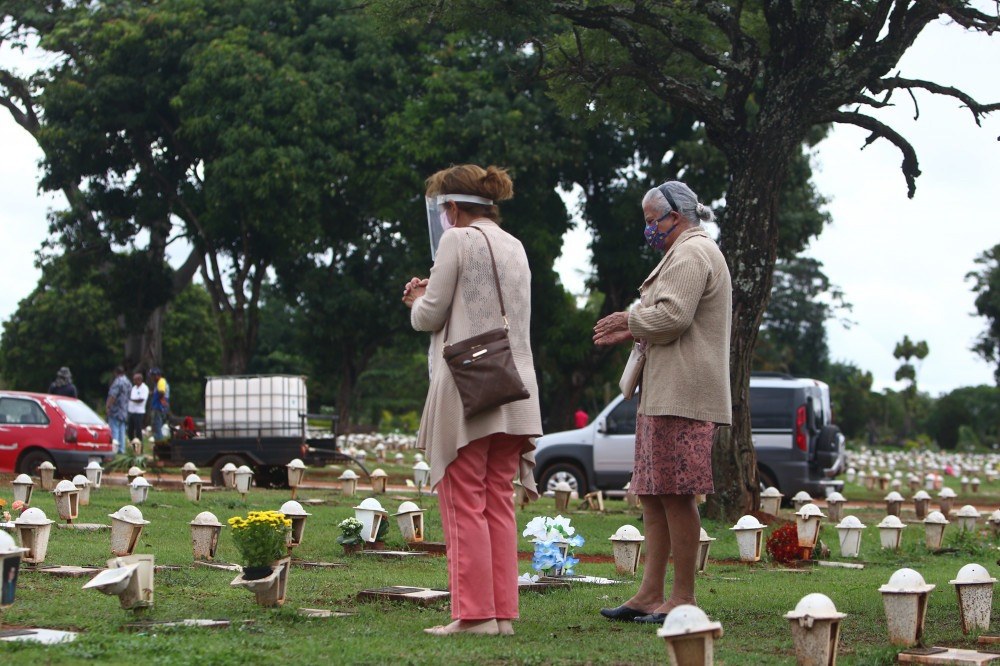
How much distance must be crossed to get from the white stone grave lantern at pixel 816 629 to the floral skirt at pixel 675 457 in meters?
1.26

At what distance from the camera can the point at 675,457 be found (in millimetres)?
6133

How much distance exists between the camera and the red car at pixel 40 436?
62.6 ft

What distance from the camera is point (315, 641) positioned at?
17.4ft

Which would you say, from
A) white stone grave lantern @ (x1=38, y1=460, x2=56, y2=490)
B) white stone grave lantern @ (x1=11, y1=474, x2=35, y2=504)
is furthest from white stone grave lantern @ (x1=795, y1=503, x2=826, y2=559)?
white stone grave lantern @ (x1=38, y1=460, x2=56, y2=490)

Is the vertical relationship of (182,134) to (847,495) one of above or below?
above

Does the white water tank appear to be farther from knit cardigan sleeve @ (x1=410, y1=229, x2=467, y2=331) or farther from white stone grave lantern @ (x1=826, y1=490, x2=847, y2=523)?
knit cardigan sleeve @ (x1=410, y1=229, x2=467, y2=331)

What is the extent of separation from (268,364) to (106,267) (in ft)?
117

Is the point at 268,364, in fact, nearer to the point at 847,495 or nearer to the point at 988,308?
the point at 988,308

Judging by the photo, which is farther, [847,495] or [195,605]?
[847,495]

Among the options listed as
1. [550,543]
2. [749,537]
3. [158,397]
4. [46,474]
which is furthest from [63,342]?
[550,543]

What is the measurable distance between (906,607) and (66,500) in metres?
7.75

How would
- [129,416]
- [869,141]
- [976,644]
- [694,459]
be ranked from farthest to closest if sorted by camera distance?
[129,416] < [869,141] < [694,459] < [976,644]

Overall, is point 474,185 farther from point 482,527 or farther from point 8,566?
point 8,566

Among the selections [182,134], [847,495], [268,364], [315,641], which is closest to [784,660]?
[315,641]
